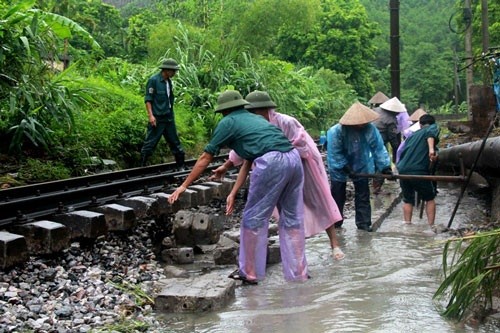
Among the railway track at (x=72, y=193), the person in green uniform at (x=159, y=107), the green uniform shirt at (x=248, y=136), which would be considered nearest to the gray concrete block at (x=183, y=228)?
the railway track at (x=72, y=193)

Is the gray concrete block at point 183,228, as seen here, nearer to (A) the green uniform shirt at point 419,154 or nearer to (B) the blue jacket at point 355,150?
(B) the blue jacket at point 355,150

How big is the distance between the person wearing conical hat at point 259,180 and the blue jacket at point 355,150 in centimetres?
263

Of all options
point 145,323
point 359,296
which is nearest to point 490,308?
point 359,296

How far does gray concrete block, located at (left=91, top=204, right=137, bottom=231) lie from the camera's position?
6742mm

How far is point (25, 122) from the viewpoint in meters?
8.99

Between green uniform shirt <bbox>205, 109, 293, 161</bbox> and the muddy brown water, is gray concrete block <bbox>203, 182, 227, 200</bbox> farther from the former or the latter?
green uniform shirt <bbox>205, 109, 293, 161</bbox>

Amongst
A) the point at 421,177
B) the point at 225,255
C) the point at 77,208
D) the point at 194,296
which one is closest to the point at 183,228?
the point at 225,255

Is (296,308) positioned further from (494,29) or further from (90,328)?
(494,29)

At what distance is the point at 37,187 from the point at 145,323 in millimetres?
2889

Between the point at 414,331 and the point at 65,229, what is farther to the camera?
the point at 65,229

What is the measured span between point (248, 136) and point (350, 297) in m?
1.58

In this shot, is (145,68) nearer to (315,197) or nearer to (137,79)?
(137,79)

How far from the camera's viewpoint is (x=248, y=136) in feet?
20.0

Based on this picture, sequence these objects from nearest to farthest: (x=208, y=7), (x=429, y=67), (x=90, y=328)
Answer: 1. (x=90, y=328)
2. (x=208, y=7)
3. (x=429, y=67)
